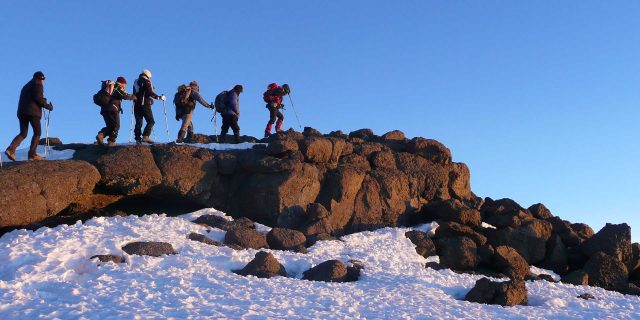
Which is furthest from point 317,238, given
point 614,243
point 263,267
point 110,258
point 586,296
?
point 614,243

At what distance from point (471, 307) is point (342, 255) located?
5.85 metres

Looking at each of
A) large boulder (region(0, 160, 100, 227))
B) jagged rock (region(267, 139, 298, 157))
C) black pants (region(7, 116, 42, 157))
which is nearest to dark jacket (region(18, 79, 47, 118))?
black pants (region(7, 116, 42, 157))

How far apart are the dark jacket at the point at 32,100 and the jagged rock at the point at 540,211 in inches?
860

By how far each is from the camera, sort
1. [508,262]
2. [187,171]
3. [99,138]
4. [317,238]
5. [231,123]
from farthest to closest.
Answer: [231,123]
[99,138]
[187,171]
[508,262]
[317,238]

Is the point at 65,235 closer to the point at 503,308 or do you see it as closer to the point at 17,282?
the point at 17,282

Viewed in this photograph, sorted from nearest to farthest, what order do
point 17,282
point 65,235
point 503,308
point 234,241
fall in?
point 17,282
point 503,308
point 65,235
point 234,241

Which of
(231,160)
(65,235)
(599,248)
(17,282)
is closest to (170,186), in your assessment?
(231,160)

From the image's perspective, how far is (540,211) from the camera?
29.7 metres

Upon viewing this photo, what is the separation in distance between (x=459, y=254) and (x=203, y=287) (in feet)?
37.5

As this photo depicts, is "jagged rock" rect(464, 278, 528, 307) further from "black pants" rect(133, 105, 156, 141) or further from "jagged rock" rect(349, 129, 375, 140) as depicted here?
"jagged rock" rect(349, 129, 375, 140)

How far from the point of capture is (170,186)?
868 inches

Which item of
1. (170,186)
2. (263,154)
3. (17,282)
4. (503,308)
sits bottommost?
(17,282)

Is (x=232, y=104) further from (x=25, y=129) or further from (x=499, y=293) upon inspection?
(x=499, y=293)

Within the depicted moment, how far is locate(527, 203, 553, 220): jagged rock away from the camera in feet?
96.8
